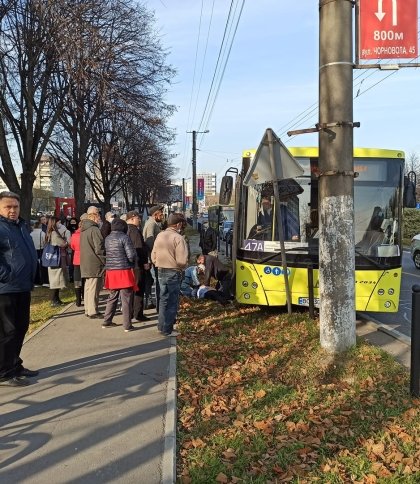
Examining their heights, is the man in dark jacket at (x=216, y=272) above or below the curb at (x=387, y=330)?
above

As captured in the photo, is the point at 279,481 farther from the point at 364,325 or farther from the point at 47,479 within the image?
the point at 364,325

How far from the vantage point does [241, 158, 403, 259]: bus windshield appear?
8047mm

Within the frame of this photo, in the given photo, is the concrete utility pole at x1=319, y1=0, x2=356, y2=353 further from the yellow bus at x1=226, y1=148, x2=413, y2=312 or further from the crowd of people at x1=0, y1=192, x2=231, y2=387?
the crowd of people at x1=0, y1=192, x2=231, y2=387

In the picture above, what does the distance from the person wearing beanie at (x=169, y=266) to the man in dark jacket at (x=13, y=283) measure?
2.14 metres

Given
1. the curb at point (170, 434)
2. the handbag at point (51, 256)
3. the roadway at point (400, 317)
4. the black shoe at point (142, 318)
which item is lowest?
the roadway at point (400, 317)

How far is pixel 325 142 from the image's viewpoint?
574 centimetres

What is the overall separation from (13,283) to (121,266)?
239cm

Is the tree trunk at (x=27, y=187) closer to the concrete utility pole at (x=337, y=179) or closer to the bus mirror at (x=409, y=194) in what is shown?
the bus mirror at (x=409, y=194)

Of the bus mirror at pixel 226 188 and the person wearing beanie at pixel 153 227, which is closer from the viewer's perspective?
the bus mirror at pixel 226 188

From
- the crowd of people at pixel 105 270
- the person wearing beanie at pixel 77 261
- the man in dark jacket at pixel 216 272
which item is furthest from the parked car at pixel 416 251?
the person wearing beanie at pixel 77 261

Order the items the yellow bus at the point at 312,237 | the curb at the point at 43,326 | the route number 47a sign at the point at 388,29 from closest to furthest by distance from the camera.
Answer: the route number 47a sign at the point at 388,29 < the curb at the point at 43,326 < the yellow bus at the point at 312,237

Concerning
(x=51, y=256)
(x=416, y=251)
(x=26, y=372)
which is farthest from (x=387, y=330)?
(x=416, y=251)

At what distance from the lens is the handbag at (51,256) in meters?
9.26

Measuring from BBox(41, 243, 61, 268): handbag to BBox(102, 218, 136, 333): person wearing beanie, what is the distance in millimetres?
2197
